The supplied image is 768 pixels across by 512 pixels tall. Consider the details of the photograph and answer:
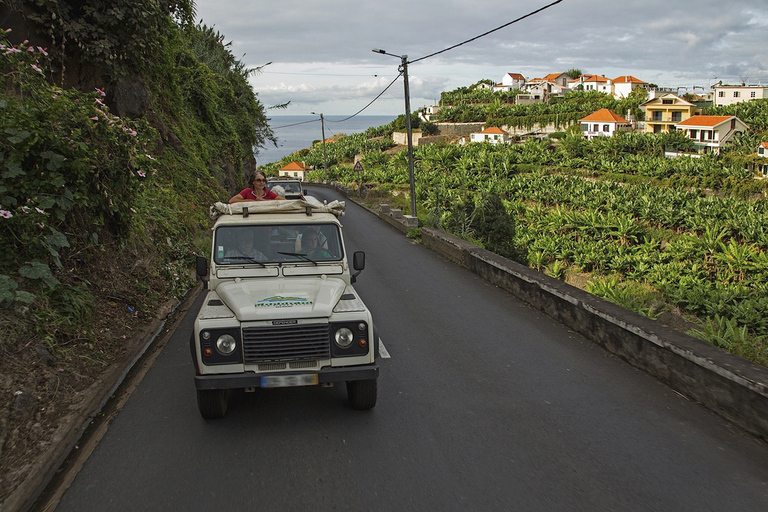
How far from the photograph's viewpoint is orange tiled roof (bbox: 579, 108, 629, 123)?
88250 mm

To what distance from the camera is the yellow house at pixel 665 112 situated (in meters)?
87.3

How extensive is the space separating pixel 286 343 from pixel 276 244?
1.60 metres

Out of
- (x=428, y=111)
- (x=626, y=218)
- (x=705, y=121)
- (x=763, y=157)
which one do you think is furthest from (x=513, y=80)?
(x=626, y=218)

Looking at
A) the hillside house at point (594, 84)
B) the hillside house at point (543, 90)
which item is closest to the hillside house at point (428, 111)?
the hillside house at point (543, 90)

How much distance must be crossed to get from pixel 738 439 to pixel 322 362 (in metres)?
3.80

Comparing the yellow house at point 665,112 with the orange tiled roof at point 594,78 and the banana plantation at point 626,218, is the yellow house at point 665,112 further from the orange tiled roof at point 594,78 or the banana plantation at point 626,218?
the orange tiled roof at point 594,78

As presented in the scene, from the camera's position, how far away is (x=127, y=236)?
30.3ft

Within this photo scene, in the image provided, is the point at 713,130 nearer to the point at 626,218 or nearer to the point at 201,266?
the point at 626,218

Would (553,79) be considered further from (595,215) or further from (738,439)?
(738,439)

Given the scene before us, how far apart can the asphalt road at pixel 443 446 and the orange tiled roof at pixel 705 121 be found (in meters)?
82.3

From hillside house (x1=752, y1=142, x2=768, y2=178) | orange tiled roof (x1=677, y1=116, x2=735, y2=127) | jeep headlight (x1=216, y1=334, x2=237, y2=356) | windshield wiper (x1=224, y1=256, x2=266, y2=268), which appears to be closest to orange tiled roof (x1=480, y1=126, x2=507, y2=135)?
orange tiled roof (x1=677, y1=116, x2=735, y2=127)

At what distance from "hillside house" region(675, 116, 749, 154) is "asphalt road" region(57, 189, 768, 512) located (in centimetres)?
7899

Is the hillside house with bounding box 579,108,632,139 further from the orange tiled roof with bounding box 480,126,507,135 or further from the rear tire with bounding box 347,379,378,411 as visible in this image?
the rear tire with bounding box 347,379,378,411

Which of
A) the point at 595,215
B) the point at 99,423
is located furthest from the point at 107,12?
the point at 595,215
